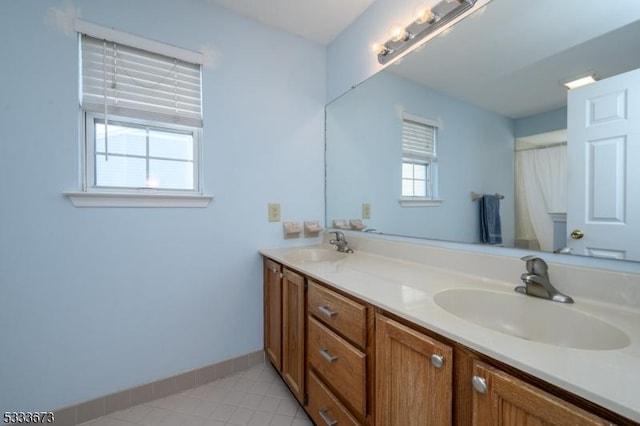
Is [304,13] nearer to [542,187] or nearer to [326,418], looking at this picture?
[542,187]

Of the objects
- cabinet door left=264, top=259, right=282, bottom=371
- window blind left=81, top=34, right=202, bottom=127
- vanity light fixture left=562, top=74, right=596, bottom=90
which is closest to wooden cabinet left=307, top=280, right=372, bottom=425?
cabinet door left=264, top=259, right=282, bottom=371

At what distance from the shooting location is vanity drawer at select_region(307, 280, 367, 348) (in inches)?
38.3

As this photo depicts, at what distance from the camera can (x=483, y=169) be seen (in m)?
1.21

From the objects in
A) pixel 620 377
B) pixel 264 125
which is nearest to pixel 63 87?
pixel 264 125

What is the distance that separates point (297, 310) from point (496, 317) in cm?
89

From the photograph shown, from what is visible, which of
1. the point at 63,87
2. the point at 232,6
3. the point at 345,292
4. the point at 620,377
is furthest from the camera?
the point at 232,6

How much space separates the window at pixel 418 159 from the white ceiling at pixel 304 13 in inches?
33.0

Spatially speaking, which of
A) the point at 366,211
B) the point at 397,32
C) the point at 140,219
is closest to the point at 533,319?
the point at 366,211

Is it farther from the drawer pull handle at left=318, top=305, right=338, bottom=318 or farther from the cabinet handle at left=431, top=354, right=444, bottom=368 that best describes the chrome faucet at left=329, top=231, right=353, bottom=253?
the cabinet handle at left=431, top=354, right=444, bottom=368

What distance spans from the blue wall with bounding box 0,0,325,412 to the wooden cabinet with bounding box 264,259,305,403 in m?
0.14

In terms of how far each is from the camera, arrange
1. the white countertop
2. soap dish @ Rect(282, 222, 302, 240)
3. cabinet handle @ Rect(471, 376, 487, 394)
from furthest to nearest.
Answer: soap dish @ Rect(282, 222, 302, 240), cabinet handle @ Rect(471, 376, 487, 394), the white countertop

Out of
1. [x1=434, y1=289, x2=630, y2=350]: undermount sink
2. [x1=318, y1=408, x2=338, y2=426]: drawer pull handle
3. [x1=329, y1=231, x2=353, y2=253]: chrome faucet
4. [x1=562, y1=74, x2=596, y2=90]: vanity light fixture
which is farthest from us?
[x1=329, y1=231, x2=353, y2=253]: chrome faucet

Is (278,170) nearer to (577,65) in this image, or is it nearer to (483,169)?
(483,169)

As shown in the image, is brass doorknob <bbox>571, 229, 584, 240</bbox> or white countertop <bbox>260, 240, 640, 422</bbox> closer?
white countertop <bbox>260, 240, 640, 422</bbox>
